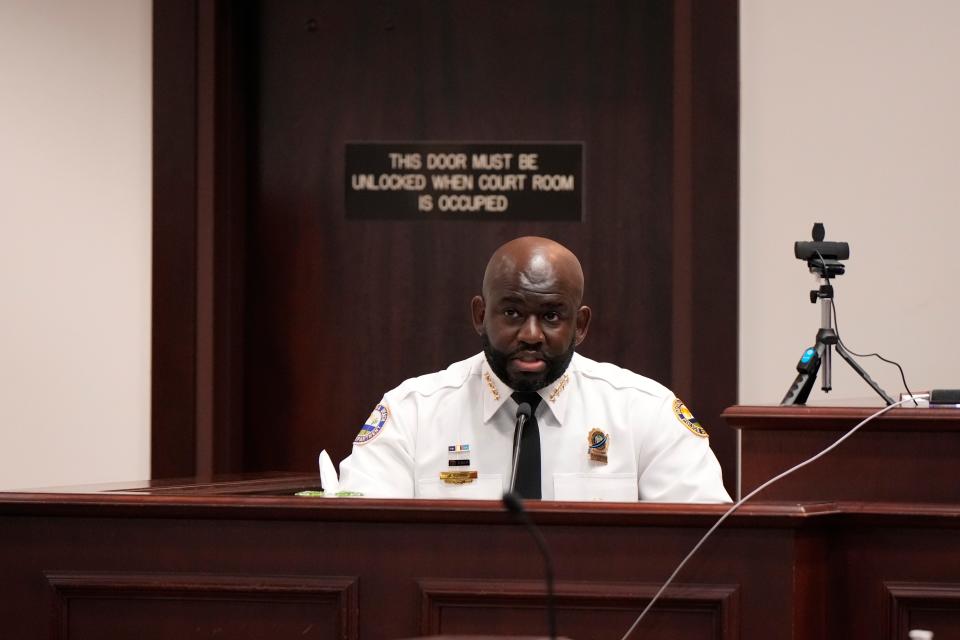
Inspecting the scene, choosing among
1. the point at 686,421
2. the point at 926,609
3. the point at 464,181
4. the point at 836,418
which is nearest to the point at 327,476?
the point at 686,421

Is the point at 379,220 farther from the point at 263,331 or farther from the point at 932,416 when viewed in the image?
the point at 932,416

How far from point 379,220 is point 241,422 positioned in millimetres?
743

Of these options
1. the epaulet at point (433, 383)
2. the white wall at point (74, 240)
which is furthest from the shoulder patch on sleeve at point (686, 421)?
the white wall at point (74, 240)

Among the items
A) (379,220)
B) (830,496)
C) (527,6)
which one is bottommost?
(830,496)

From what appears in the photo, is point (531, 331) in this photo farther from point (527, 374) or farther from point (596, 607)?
point (596, 607)

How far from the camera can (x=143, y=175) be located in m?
3.41

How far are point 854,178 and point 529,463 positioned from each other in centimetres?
146

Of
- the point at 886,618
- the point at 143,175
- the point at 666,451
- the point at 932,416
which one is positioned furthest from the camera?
the point at 143,175

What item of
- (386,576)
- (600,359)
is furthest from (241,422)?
(386,576)

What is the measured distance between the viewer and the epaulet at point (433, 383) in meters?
2.59

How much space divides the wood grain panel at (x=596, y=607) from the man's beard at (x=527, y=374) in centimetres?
A: 74

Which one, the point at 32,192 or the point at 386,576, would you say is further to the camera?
the point at 32,192

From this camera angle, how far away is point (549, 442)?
2479 mm

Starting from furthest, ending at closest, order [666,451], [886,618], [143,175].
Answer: [143,175]
[666,451]
[886,618]
